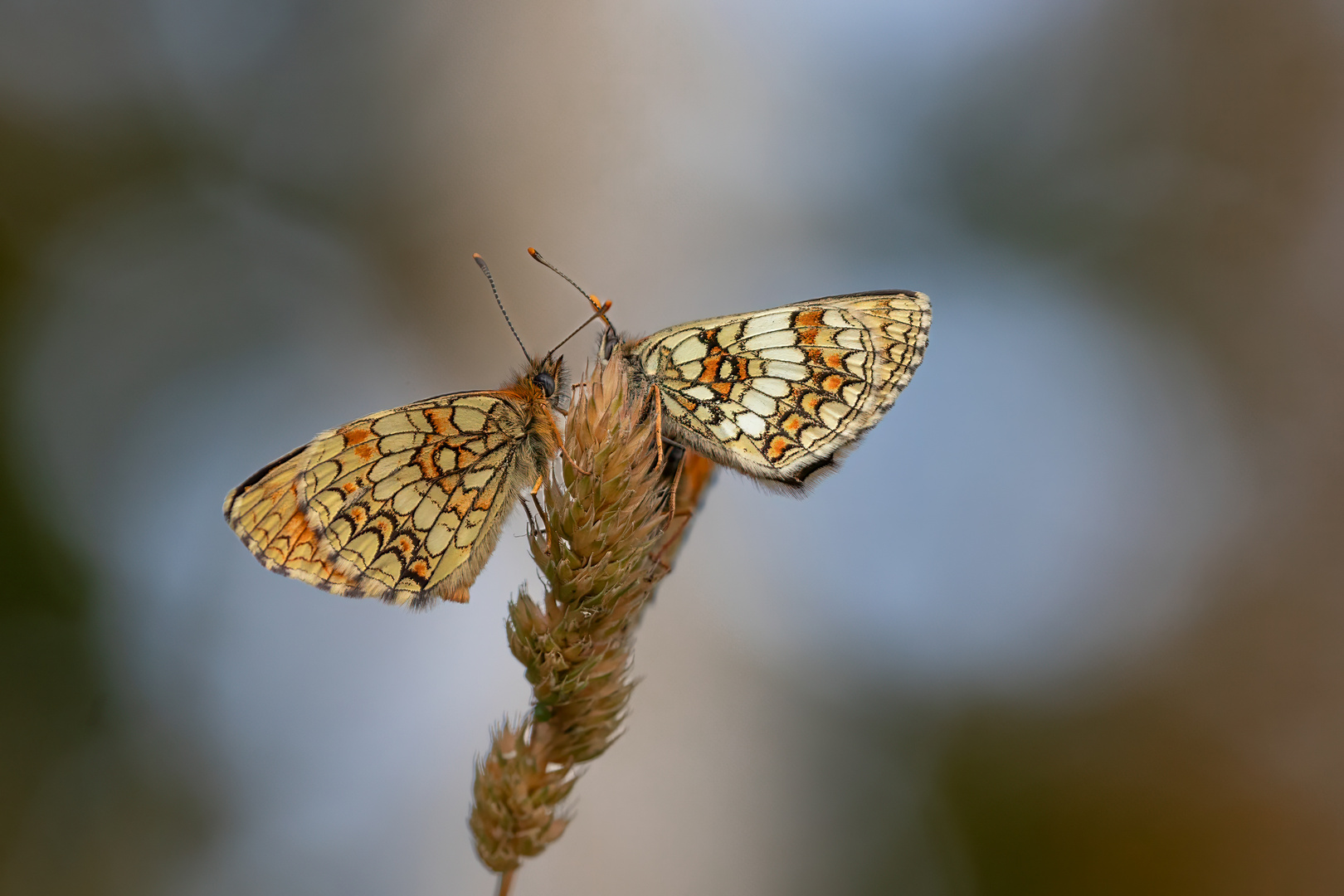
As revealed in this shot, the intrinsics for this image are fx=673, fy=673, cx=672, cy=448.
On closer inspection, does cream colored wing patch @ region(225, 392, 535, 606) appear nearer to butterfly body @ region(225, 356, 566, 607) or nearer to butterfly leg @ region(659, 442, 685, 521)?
butterfly body @ region(225, 356, 566, 607)

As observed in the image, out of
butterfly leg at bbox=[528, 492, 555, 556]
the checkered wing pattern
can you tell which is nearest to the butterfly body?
butterfly leg at bbox=[528, 492, 555, 556]

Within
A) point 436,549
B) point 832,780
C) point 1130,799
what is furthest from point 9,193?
point 1130,799

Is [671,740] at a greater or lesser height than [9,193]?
lesser

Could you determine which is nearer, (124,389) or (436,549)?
(436,549)

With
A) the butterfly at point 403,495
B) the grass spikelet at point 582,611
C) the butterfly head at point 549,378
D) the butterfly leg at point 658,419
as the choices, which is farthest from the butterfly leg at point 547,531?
the butterfly head at point 549,378

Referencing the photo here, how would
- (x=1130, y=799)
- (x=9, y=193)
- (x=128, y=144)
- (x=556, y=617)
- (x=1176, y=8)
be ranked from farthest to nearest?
1. (x=128, y=144)
2. (x=1176, y=8)
3. (x=9, y=193)
4. (x=1130, y=799)
5. (x=556, y=617)

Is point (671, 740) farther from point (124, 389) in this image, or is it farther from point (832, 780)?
point (124, 389)

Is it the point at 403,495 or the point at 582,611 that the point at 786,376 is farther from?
the point at 403,495

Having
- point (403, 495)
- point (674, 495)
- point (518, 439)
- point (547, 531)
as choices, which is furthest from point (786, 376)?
point (403, 495)

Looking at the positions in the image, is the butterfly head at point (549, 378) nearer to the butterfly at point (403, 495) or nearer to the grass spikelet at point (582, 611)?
the butterfly at point (403, 495)
